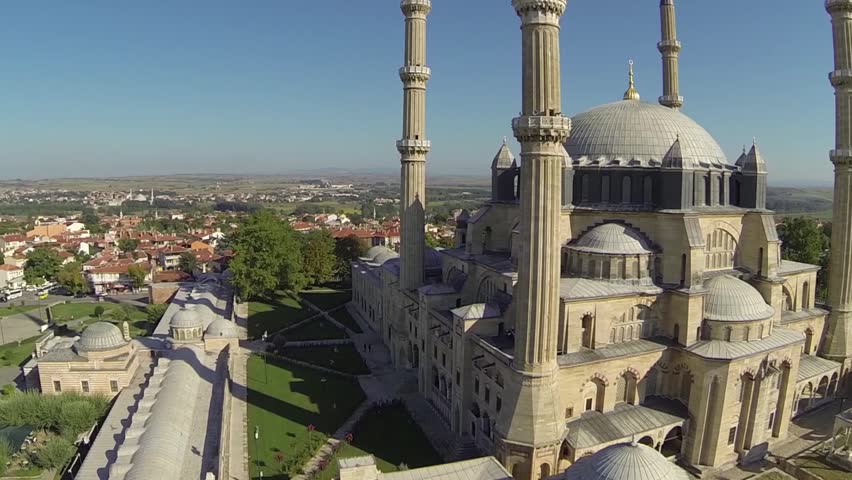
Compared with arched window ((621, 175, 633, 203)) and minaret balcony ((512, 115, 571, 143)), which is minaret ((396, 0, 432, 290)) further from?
minaret balcony ((512, 115, 571, 143))

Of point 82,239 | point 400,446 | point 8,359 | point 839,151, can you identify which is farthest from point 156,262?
point 839,151

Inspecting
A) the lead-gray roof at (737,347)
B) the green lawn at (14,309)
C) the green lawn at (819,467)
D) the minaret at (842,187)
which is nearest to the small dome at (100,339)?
the green lawn at (14,309)

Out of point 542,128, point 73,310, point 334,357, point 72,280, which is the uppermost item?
point 542,128

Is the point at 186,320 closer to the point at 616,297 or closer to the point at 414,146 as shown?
the point at 414,146

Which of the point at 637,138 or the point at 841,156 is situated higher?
the point at 637,138

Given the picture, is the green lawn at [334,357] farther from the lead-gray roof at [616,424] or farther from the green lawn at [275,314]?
the lead-gray roof at [616,424]

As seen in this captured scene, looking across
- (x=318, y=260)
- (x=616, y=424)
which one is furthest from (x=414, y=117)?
(x=318, y=260)

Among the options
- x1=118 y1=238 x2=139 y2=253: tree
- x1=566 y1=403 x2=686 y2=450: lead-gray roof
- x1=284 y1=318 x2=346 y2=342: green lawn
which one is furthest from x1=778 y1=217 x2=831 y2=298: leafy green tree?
x1=118 y1=238 x2=139 y2=253: tree

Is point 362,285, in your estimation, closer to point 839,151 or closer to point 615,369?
point 615,369
